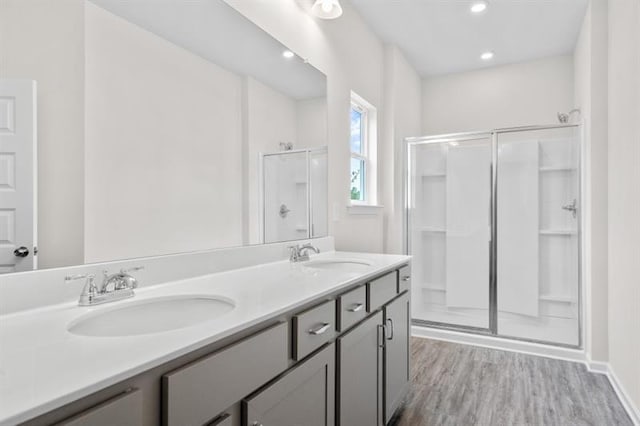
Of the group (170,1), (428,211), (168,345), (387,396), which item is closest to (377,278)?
(387,396)

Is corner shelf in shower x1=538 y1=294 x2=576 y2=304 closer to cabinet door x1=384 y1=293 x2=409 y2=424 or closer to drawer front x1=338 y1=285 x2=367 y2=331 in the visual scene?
cabinet door x1=384 y1=293 x2=409 y2=424

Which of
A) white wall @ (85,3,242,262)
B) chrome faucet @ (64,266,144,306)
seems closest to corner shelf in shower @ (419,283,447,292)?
white wall @ (85,3,242,262)

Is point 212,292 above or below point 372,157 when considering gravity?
below

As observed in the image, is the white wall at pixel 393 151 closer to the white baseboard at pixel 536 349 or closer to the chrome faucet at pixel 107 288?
the white baseboard at pixel 536 349

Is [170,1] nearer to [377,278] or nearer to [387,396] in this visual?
[377,278]

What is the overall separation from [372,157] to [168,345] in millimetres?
2792

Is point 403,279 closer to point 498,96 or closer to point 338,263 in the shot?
point 338,263

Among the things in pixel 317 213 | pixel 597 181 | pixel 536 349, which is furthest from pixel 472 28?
pixel 536 349

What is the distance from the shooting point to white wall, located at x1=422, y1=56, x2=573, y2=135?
377 centimetres

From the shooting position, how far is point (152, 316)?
1.06m

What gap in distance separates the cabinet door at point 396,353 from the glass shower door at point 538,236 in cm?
158

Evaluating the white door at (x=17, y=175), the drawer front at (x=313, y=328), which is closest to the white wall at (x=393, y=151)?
the drawer front at (x=313, y=328)

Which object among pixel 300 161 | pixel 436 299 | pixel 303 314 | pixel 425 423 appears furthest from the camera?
pixel 436 299

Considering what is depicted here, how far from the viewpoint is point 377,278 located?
1.68 m
